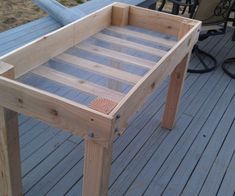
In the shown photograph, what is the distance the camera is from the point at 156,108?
279cm

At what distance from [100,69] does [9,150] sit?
545mm

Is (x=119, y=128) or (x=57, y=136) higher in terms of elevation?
(x=119, y=128)

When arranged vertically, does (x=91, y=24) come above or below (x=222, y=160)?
above

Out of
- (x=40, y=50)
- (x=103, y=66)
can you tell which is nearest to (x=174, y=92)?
(x=103, y=66)

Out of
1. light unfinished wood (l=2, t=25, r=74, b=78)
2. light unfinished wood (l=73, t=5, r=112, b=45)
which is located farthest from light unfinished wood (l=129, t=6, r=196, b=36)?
light unfinished wood (l=2, t=25, r=74, b=78)

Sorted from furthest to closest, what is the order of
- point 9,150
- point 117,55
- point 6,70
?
point 117,55 → point 9,150 → point 6,70

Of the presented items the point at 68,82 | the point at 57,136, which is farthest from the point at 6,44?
the point at 68,82

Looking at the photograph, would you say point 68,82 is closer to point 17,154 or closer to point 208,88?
point 17,154

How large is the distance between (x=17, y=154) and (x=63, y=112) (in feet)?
1.50

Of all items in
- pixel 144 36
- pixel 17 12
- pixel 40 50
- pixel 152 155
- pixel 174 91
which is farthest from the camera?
pixel 17 12

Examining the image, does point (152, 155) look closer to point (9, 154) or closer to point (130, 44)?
point (130, 44)

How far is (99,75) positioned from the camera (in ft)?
5.49

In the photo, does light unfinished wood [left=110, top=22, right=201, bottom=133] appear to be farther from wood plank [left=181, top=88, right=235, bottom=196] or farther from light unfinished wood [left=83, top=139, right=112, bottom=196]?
wood plank [left=181, top=88, right=235, bottom=196]

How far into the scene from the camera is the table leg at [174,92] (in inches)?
92.2
